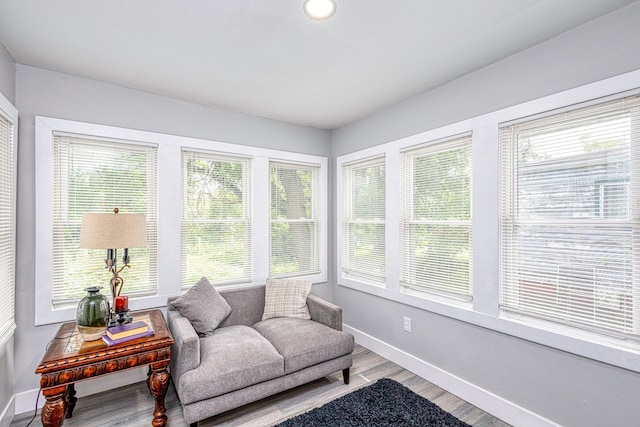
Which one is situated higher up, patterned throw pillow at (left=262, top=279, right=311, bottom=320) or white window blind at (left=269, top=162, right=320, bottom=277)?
white window blind at (left=269, top=162, right=320, bottom=277)

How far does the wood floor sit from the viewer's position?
2.21 m

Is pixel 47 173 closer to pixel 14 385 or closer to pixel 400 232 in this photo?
pixel 14 385

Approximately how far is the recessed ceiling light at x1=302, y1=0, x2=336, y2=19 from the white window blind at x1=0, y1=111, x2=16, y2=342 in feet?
6.94

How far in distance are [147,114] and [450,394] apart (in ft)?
12.0

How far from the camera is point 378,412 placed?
2283 millimetres

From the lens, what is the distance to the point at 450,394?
8.37 feet

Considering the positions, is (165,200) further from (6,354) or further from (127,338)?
(6,354)

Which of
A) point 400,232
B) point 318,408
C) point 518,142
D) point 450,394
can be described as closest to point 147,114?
point 400,232

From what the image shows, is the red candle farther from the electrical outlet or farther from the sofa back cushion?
the electrical outlet

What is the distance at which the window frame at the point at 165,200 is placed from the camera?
2.36 metres

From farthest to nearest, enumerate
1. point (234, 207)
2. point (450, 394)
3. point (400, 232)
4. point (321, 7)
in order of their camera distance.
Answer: point (234, 207)
point (400, 232)
point (450, 394)
point (321, 7)

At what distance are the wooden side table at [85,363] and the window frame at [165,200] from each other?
0.50m

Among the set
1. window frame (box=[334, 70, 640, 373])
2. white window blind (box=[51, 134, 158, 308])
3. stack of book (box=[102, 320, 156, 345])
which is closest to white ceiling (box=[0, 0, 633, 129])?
window frame (box=[334, 70, 640, 373])

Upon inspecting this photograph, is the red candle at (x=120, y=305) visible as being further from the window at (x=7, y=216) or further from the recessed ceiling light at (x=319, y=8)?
the recessed ceiling light at (x=319, y=8)
